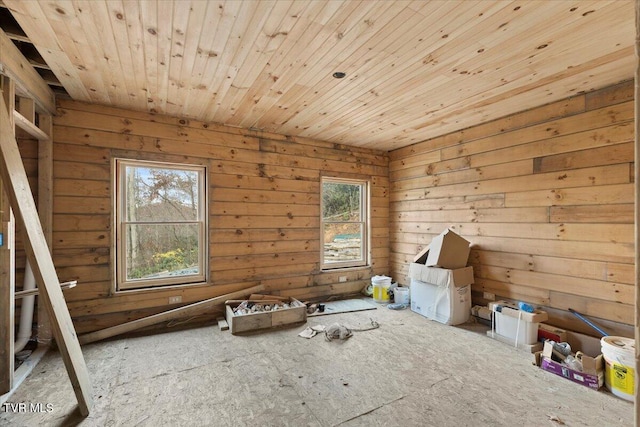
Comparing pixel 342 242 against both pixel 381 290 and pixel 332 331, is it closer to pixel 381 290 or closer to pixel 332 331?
pixel 381 290

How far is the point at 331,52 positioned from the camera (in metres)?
2.08

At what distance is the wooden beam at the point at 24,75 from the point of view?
6.40 feet

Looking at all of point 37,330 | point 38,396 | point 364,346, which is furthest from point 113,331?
point 364,346

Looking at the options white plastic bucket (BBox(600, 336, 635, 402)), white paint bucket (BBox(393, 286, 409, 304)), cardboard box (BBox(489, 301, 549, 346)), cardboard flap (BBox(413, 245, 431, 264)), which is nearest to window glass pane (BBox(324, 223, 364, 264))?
white paint bucket (BBox(393, 286, 409, 304))

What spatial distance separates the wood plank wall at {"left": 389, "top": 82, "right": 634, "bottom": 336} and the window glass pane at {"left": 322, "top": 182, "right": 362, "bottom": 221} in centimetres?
127

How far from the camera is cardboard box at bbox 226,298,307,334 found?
3168mm

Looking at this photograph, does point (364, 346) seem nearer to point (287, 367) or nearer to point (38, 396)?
point (287, 367)

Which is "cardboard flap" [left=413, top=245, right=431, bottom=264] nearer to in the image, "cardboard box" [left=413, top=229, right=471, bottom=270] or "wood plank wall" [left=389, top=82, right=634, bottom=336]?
"cardboard box" [left=413, top=229, right=471, bottom=270]

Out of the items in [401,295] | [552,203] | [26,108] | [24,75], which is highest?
[24,75]

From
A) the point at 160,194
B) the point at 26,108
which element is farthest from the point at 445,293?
the point at 26,108

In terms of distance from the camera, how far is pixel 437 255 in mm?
3531

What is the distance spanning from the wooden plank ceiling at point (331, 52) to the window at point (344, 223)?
1675mm

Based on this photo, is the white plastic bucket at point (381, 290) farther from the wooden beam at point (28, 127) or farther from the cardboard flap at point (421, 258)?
the wooden beam at point (28, 127)

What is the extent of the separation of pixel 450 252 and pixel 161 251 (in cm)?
362
